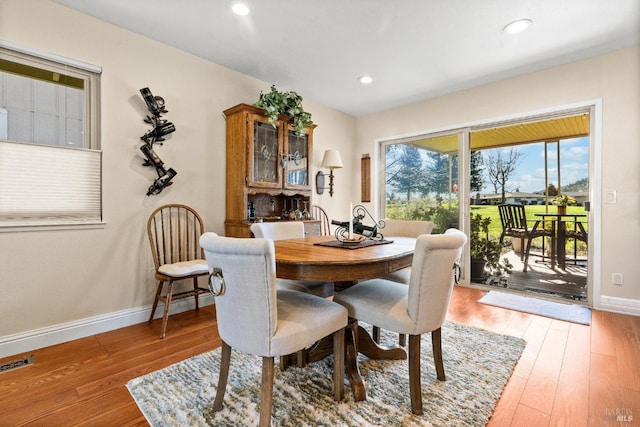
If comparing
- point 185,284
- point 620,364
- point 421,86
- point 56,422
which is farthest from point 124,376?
point 421,86

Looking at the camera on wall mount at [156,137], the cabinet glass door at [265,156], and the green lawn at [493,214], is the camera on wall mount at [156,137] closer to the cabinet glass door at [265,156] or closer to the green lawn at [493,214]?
the cabinet glass door at [265,156]

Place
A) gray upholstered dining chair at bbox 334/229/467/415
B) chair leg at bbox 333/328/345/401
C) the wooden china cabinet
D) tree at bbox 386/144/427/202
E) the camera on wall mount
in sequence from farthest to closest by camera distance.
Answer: tree at bbox 386/144/427/202, the wooden china cabinet, the camera on wall mount, chair leg at bbox 333/328/345/401, gray upholstered dining chair at bbox 334/229/467/415

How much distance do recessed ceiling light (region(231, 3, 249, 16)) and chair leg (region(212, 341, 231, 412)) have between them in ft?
7.46

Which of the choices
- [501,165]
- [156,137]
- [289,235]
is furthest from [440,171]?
[156,137]

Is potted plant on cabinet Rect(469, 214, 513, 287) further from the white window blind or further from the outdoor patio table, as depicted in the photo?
the white window blind

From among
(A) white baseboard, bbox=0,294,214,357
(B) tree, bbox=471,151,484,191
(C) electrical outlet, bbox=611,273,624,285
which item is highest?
(B) tree, bbox=471,151,484,191

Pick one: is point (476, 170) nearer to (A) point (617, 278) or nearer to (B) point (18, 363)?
(A) point (617, 278)

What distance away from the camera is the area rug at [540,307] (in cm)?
274

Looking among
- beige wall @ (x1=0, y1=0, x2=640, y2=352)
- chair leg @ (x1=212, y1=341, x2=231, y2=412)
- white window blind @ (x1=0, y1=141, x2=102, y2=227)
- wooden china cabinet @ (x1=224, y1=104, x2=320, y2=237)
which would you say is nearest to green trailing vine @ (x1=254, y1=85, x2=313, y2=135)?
wooden china cabinet @ (x1=224, y1=104, x2=320, y2=237)

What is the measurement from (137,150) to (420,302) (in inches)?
99.8

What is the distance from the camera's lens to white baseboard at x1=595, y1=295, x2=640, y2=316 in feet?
9.06

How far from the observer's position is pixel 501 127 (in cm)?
358

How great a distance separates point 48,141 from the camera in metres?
2.19

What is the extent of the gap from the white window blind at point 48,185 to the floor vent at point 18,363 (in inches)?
35.3
